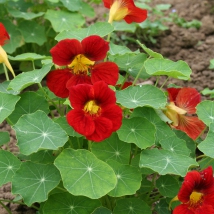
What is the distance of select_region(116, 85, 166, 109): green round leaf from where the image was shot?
5.05 feet

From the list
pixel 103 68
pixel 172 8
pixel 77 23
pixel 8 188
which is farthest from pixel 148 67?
pixel 172 8

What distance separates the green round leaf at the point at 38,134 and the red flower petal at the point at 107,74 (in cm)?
23

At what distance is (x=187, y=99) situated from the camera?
1.83m

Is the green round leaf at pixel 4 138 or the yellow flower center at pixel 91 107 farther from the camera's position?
the green round leaf at pixel 4 138

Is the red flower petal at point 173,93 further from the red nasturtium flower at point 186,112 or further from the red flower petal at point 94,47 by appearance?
the red flower petal at point 94,47

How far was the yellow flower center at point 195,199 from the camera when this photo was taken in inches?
55.9

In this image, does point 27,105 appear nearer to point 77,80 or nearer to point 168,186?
point 77,80

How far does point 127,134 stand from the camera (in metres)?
1.52

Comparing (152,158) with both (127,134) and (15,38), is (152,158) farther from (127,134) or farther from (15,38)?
(15,38)

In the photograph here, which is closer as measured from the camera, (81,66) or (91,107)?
(91,107)

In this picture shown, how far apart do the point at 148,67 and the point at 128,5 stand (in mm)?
337

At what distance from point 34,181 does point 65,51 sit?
462 mm

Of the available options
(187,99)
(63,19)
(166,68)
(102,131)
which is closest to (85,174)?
(102,131)

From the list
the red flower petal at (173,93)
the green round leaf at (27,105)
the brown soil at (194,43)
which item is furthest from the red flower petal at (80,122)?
the brown soil at (194,43)
